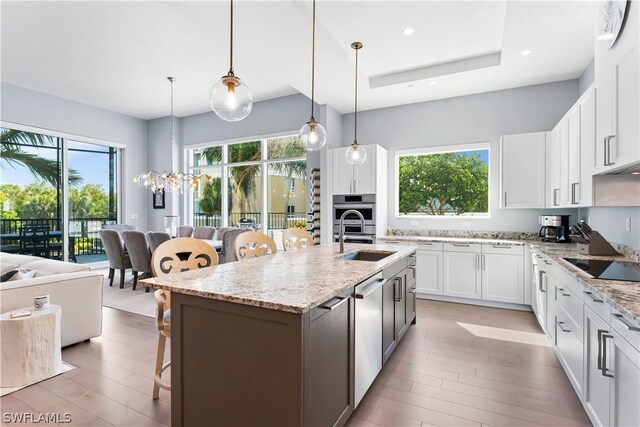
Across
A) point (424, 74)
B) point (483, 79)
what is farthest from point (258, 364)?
point (483, 79)

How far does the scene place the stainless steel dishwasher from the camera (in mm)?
1873

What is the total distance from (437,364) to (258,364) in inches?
72.9

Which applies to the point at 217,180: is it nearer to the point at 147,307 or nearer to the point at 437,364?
the point at 147,307

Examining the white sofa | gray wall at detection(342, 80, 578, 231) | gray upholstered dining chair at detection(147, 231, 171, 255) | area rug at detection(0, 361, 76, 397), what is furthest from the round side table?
gray wall at detection(342, 80, 578, 231)

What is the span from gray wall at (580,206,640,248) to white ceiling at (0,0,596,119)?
1.69 m

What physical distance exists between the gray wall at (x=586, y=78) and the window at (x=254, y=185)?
13.6 feet

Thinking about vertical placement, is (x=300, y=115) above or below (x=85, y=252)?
above

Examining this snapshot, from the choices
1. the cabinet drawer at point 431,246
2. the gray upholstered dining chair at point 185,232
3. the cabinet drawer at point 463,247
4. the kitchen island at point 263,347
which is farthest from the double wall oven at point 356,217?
the kitchen island at point 263,347

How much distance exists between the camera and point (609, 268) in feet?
6.94

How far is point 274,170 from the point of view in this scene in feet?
21.4

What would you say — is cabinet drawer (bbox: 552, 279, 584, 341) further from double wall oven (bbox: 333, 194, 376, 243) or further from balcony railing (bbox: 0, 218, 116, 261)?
balcony railing (bbox: 0, 218, 116, 261)

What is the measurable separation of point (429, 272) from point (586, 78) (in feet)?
9.86

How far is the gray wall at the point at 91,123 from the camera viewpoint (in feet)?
18.4

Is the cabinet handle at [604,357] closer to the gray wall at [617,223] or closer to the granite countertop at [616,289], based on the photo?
the granite countertop at [616,289]
